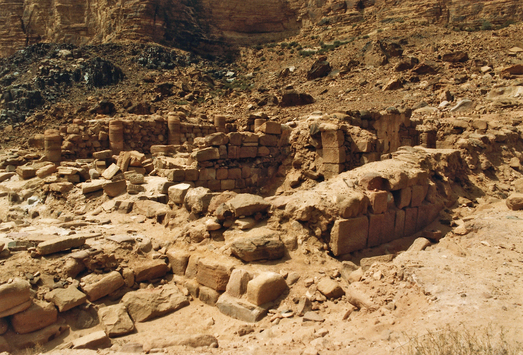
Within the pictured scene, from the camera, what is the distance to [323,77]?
2612 centimetres

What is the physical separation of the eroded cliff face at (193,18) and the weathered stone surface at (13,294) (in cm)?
3527

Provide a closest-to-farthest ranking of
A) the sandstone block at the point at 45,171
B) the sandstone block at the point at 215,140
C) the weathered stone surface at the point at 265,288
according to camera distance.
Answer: the weathered stone surface at the point at 265,288
the sandstone block at the point at 215,140
the sandstone block at the point at 45,171

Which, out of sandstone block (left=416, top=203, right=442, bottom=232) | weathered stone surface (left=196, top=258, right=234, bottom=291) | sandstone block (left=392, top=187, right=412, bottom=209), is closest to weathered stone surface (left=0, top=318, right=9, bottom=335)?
weathered stone surface (left=196, top=258, right=234, bottom=291)

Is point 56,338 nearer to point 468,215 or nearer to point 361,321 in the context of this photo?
point 361,321

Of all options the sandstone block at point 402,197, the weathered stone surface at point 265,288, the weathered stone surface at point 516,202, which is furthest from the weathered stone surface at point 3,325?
the weathered stone surface at point 516,202

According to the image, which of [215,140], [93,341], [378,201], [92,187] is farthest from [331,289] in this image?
[92,187]

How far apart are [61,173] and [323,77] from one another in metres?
20.9

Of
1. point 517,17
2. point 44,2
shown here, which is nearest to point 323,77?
point 517,17

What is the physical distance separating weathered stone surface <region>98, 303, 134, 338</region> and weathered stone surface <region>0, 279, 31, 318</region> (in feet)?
2.64

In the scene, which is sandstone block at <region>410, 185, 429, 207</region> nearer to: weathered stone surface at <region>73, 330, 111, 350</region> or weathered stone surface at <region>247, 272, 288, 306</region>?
weathered stone surface at <region>247, 272, 288, 306</region>

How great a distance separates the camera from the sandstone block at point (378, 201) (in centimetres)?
565

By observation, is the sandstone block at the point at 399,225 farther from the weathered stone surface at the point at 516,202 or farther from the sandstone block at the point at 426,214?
the weathered stone surface at the point at 516,202

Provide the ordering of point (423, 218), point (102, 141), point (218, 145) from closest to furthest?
point (423, 218)
point (218, 145)
point (102, 141)

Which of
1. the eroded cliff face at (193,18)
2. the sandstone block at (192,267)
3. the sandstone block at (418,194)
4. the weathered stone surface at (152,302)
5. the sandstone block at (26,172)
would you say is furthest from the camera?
the eroded cliff face at (193,18)
